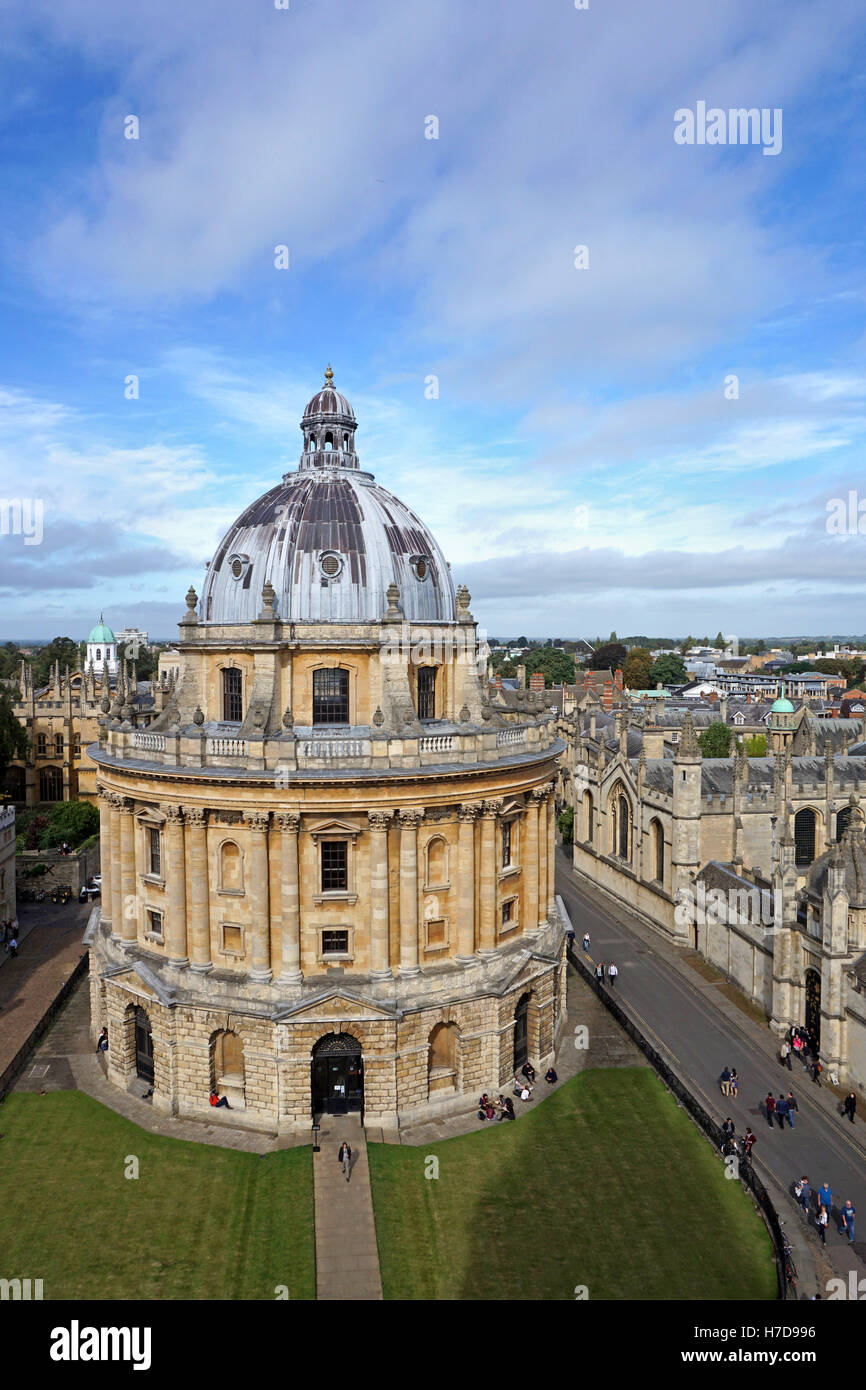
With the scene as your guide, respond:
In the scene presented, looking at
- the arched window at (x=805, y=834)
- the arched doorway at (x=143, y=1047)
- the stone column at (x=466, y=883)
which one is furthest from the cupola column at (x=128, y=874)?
the arched window at (x=805, y=834)

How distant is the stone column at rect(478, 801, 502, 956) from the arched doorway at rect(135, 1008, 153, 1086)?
45.8ft

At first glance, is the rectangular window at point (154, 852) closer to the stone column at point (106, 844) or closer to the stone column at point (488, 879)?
the stone column at point (106, 844)

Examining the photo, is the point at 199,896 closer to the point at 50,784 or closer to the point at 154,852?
the point at 154,852

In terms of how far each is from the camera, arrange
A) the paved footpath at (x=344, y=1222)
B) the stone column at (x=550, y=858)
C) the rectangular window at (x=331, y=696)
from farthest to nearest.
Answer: the stone column at (x=550, y=858) → the rectangular window at (x=331, y=696) → the paved footpath at (x=344, y=1222)

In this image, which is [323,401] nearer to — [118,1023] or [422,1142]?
[118,1023]

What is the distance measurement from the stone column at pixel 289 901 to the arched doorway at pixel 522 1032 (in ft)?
32.6

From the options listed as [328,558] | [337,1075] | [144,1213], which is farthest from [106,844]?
[328,558]

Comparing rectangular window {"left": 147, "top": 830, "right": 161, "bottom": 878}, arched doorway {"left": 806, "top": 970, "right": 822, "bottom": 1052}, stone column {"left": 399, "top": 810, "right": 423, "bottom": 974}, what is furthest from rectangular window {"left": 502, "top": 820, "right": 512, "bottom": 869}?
rectangular window {"left": 147, "top": 830, "right": 161, "bottom": 878}

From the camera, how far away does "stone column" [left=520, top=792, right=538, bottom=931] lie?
38.8 m

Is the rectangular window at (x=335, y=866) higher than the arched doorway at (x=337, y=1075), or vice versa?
the rectangular window at (x=335, y=866)

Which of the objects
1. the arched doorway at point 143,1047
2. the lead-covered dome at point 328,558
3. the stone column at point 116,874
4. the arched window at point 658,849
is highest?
the lead-covered dome at point 328,558

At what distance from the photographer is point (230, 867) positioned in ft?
114

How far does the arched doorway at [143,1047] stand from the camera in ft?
120

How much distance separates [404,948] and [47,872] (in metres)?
39.5
